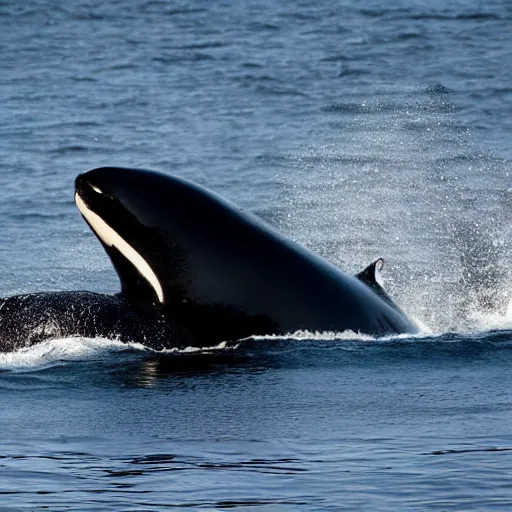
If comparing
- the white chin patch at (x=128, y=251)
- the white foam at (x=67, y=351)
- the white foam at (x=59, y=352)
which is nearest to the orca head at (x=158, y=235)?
the white chin patch at (x=128, y=251)

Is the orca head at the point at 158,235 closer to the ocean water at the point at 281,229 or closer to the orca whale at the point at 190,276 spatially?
the orca whale at the point at 190,276

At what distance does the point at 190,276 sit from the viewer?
1519 centimetres

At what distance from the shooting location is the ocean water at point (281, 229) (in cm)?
1172

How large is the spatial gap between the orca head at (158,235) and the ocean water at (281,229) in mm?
751

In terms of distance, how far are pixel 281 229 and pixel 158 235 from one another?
1543 centimetres

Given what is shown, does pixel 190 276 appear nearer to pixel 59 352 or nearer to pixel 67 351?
pixel 67 351

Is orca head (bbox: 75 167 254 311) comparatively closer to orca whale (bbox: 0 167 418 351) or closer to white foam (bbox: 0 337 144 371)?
orca whale (bbox: 0 167 418 351)

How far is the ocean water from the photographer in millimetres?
11719

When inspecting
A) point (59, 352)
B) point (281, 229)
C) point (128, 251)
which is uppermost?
point (128, 251)

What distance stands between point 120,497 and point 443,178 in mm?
26722

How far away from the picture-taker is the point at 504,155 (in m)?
39.9

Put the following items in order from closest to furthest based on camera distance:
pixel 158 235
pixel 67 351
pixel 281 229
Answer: pixel 158 235
pixel 67 351
pixel 281 229

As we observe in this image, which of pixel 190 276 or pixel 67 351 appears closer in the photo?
pixel 190 276

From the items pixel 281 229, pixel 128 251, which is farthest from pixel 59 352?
pixel 281 229
